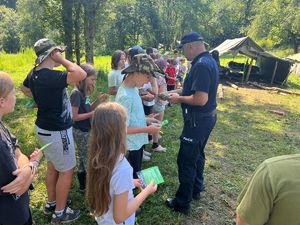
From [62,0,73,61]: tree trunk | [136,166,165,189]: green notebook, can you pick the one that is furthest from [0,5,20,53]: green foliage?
[136,166,165,189]: green notebook

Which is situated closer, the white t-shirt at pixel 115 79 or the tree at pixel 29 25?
the white t-shirt at pixel 115 79

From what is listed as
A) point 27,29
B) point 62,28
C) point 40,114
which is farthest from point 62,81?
point 27,29

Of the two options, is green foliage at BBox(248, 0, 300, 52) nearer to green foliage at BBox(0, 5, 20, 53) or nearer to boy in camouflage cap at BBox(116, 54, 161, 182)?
boy in camouflage cap at BBox(116, 54, 161, 182)

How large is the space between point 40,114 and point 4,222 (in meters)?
1.35

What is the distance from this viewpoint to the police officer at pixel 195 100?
3314 millimetres

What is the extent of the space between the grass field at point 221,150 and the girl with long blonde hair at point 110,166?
1761mm

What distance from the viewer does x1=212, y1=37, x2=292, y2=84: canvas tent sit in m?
15.9

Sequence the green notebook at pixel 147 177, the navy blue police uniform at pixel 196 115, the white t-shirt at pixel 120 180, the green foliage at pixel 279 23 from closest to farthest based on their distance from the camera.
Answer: the white t-shirt at pixel 120 180, the green notebook at pixel 147 177, the navy blue police uniform at pixel 196 115, the green foliage at pixel 279 23

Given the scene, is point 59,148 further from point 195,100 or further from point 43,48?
point 195,100

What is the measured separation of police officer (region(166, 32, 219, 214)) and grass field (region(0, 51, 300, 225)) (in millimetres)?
615

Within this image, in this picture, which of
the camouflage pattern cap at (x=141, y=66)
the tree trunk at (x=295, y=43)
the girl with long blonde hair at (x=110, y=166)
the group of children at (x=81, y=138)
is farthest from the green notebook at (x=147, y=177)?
the tree trunk at (x=295, y=43)

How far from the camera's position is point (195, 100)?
3.34 m

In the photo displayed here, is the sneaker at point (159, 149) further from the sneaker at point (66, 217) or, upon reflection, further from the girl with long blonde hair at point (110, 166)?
the girl with long blonde hair at point (110, 166)

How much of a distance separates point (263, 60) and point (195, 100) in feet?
56.7
